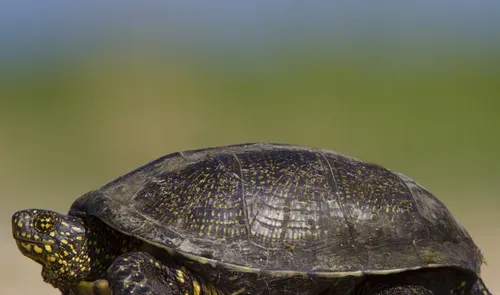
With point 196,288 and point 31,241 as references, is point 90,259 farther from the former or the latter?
point 196,288

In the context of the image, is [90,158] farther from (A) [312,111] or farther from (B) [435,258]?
(B) [435,258]

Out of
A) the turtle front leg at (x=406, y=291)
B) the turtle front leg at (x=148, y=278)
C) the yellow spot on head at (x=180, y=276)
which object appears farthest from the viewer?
the turtle front leg at (x=406, y=291)

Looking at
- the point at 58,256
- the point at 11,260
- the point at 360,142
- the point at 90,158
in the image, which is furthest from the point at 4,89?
the point at 58,256

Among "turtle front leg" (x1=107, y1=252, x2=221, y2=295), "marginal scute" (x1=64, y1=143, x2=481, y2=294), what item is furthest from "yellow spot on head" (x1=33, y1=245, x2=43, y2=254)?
"turtle front leg" (x1=107, y1=252, x2=221, y2=295)

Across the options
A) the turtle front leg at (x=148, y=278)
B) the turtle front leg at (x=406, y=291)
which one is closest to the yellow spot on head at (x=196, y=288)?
the turtle front leg at (x=148, y=278)

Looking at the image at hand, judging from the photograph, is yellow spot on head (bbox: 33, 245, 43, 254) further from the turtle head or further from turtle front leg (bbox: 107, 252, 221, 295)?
turtle front leg (bbox: 107, 252, 221, 295)

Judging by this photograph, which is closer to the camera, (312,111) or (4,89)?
(312,111)

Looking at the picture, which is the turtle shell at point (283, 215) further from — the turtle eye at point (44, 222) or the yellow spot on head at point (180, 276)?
the turtle eye at point (44, 222)

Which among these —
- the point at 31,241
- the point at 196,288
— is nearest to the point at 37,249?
the point at 31,241
